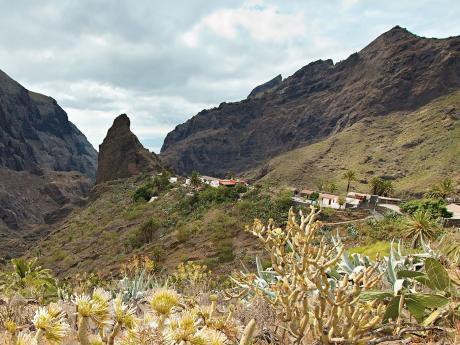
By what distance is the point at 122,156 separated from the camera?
117 metres

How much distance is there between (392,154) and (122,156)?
246 ft

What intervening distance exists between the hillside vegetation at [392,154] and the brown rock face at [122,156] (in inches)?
1325

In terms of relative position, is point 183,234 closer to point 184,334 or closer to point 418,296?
point 418,296

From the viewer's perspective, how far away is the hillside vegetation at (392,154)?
103 m

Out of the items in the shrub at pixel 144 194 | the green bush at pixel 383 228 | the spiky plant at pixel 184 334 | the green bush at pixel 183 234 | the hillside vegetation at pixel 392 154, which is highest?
the hillside vegetation at pixel 392 154

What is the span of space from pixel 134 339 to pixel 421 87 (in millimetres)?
165782

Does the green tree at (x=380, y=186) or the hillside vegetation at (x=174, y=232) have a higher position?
the green tree at (x=380, y=186)

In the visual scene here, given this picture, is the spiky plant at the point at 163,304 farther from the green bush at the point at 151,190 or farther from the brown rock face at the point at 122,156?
the brown rock face at the point at 122,156

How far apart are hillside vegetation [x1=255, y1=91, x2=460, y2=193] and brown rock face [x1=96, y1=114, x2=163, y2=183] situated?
33649 millimetres

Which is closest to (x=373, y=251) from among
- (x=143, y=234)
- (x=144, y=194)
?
(x=143, y=234)

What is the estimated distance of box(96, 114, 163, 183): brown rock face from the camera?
10848 cm

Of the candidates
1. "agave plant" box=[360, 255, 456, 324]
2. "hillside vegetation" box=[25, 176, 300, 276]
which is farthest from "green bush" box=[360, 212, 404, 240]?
"agave plant" box=[360, 255, 456, 324]

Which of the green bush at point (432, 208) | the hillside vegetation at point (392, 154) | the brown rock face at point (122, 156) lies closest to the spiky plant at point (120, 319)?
the green bush at point (432, 208)

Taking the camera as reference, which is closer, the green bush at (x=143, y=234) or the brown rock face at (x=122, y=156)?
the green bush at (x=143, y=234)
